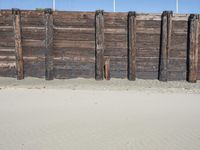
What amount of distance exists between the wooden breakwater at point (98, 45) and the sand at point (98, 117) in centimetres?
124

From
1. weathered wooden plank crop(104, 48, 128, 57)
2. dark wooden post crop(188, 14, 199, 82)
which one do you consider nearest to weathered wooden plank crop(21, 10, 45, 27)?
weathered wooden plank crop(104, 48, 128, 57)

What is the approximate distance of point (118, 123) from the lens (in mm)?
6586

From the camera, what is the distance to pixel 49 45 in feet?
41.5

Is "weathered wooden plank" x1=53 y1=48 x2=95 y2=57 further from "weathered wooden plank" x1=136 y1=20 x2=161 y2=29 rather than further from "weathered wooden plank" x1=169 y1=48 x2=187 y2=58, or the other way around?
"weathered wooden plank" x1=169 y1=48 x2=187 y2=58

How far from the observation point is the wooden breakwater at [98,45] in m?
12.7

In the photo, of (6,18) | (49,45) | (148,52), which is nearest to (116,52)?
(148,52)

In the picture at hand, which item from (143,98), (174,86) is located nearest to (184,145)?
(143,98)

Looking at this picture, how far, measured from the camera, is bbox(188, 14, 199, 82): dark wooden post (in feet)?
41.6

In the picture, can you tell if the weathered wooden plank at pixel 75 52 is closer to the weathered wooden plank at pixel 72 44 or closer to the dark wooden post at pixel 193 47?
the weathered wooden plank at pixel 72 44

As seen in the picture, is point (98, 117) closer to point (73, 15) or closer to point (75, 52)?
point (75, 52)

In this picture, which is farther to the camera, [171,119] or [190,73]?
[190,73]

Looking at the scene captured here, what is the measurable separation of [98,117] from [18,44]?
256 inches

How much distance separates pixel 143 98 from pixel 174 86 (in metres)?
2.98

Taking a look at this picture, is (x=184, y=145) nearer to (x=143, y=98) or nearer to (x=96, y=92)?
(x=143, y=98)
